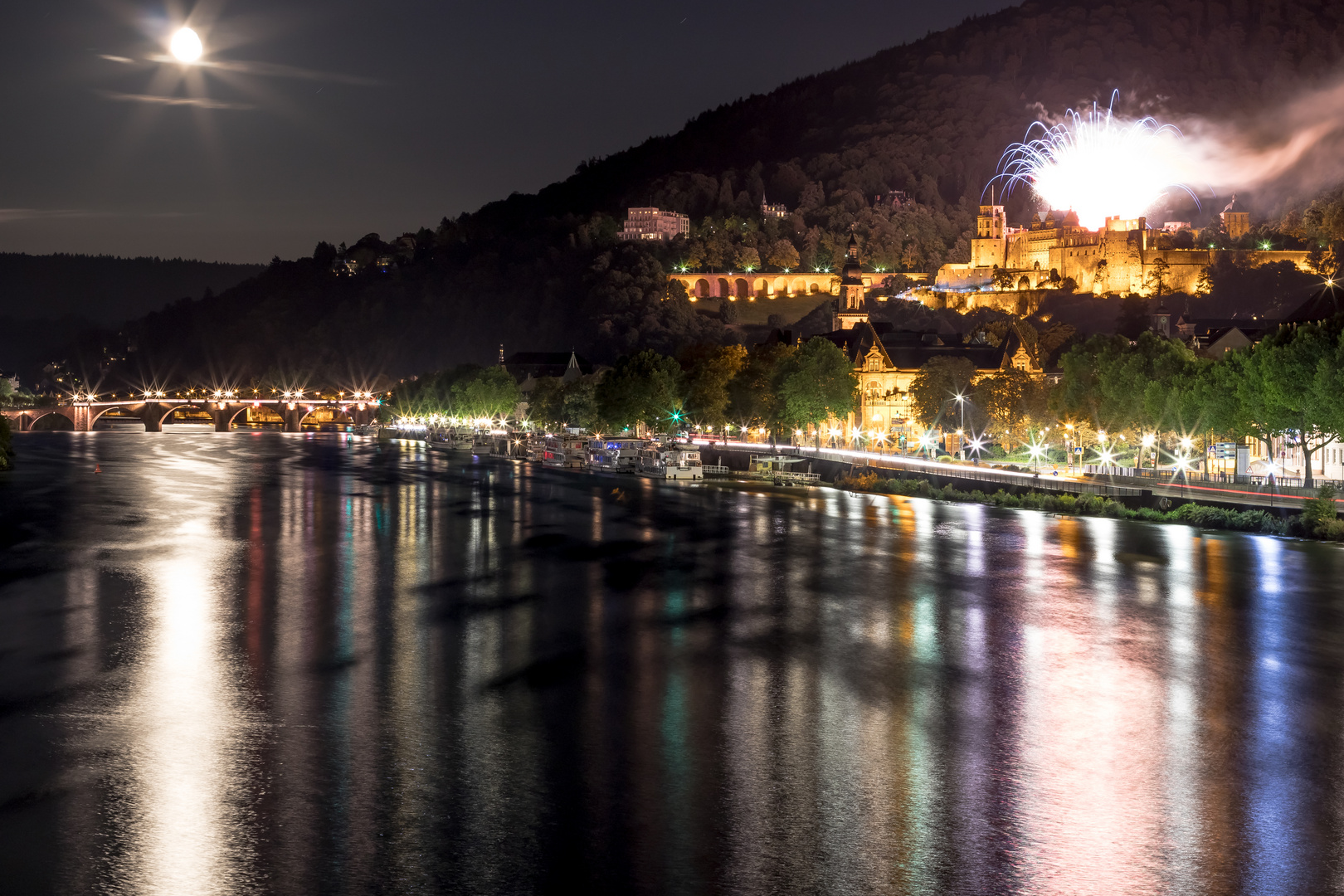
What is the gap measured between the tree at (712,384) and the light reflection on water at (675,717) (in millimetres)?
63529

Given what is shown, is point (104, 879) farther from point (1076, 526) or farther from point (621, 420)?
point (621, 420)

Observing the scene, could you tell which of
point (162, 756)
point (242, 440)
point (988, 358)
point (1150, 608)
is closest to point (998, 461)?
point (988, 358)

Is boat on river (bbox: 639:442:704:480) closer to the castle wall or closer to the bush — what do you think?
the bush

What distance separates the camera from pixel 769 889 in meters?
15.4

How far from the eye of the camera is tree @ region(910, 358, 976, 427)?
101331mm

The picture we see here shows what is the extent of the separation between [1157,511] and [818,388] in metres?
46.6

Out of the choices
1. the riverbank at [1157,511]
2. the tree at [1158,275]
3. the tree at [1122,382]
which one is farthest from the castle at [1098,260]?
the riverbank at [1157,511]

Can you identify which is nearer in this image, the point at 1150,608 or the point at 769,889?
the point at 769,889

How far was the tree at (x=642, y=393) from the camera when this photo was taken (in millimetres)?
118938

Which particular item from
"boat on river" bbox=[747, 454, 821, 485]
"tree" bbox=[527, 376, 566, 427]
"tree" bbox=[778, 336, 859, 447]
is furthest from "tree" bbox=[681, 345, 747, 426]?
"tree" bbox=[527, 376, 566, 427]

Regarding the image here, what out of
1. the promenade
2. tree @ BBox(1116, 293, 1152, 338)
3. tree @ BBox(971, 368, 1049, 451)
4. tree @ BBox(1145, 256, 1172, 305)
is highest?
Result: tree @ BBox(1145, 256, 1172, 305)

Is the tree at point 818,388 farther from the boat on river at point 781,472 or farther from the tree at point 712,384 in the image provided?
the tree at point 712,384

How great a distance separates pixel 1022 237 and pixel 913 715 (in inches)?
7015

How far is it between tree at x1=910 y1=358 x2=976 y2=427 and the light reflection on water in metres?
50.5
